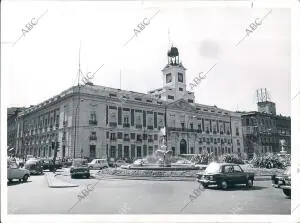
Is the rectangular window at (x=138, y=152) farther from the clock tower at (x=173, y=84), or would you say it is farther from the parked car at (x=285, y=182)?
the parked car at (x=285, y=182)

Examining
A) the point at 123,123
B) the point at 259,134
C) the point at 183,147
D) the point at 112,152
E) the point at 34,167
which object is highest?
the point at 123,123

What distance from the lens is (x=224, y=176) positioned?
12.7m

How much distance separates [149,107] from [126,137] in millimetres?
6449

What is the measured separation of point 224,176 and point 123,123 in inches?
1209

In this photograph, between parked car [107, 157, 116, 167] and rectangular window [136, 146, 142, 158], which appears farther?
rectangular window [136, 146, 142, 158]

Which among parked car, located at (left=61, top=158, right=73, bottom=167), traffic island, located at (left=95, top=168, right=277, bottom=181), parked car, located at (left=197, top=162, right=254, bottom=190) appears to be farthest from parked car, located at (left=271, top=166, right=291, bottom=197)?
parked car, located at (left=61, top=158, right=73, bottom=167)

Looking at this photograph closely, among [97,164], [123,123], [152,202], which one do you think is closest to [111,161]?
[123,123]

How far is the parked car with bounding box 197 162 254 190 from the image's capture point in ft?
41.3

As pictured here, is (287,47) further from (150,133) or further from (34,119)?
(34,119)

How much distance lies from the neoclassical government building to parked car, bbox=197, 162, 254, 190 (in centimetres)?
1970

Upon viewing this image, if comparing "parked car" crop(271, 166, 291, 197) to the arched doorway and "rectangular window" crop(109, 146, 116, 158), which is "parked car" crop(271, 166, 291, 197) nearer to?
"rectangular window" crop(109, 146, 116, 158)

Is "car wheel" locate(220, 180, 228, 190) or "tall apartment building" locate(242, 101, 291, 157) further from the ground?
"tall apartment building" locate(242, 101, 291, 157)

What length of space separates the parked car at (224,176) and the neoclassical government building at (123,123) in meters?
19.7

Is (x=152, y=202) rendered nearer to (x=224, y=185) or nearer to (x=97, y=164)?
(x=224, y=185)
